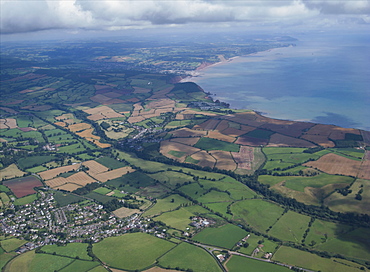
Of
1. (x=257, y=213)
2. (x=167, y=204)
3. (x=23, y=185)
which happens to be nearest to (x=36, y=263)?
(x=167, y=204)

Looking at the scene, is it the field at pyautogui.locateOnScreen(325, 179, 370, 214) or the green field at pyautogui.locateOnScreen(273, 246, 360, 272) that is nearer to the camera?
the green field at pyautogui.locateOnScreen(273, 246, 360, 272)

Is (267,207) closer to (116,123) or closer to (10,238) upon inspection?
(10,238)

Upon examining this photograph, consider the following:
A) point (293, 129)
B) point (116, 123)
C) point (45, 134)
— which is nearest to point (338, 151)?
point (293, 129)

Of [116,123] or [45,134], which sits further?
[116,123]

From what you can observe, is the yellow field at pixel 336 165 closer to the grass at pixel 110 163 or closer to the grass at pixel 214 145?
the grass at pixel 214 145

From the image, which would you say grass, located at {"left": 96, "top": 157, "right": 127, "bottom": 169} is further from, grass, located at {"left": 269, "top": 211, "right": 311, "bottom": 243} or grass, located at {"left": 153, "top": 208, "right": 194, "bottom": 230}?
grass, located at {"left": 269, "top": 211, "right": 311, "bottom": 243}

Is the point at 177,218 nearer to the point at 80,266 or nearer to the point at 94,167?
the point at 80,266

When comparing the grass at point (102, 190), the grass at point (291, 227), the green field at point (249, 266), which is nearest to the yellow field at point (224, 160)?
the grass at point (291, 227)

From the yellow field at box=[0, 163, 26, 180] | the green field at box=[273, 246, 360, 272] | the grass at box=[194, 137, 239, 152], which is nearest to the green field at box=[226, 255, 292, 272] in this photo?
the green field at box=[273, 246, 360, 272]
